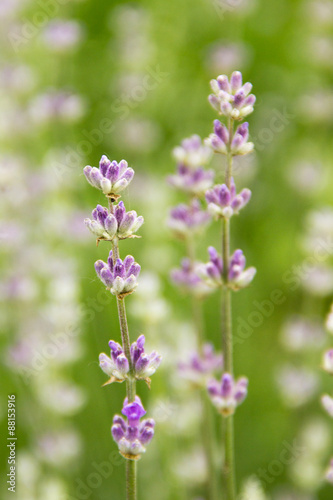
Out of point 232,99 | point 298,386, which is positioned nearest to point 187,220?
point 232,99

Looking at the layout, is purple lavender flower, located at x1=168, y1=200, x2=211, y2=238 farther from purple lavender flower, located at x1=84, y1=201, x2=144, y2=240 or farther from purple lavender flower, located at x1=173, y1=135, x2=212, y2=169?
purple lavender flower, located at x1=84, y1=201, x2=144, y2=240

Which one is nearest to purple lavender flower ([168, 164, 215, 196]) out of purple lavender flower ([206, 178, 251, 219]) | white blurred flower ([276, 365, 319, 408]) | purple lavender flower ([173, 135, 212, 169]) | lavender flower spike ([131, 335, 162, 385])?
purple lavender flower ([173, 135, 212, 169])

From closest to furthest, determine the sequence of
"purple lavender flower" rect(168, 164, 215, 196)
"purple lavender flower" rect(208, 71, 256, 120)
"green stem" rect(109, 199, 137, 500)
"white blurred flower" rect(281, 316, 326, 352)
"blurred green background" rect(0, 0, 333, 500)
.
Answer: "green stem" rect(109, 199, 137, 500) → "purple lavender flower" rect(208, 71, 256, 120) → "purple lavender flower" rect(168, 164, 215, 196) → "blurred green background" rect(0, 0, 333, 500) → "white blurred flower" rect(281, 316, 326, 352)

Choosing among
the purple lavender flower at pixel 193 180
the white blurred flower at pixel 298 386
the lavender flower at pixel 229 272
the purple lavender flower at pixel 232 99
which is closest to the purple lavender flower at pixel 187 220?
the purple lavender flower at pixel 193 180

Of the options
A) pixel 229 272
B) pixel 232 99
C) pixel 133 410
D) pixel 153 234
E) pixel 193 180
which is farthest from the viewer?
pixel 153 234

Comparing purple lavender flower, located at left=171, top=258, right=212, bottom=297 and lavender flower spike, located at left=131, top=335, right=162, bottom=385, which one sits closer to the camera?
lavender flower spike, located at left=131, top=335, right=162, bottom=385

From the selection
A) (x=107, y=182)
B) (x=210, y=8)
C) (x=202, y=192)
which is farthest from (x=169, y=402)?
(x=210, y=8)

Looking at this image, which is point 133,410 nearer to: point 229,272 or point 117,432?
point 117,432
